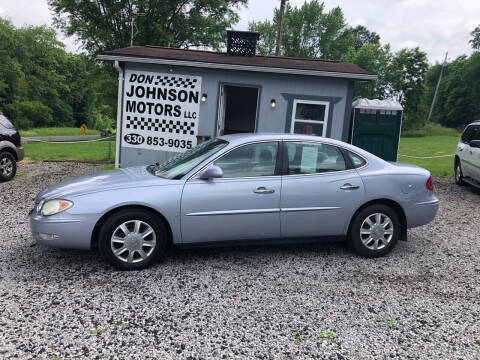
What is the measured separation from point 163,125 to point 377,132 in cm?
538

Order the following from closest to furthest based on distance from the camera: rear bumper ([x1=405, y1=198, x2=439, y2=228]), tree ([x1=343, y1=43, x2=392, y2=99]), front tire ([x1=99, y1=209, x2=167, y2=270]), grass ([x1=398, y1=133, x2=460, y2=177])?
front tire ([x1=99, y1=209, x2=167, y2=270])
rear bumper ([x1=405, y1=198, x2=439, y2=228])
grass ([x1=398, y1=133, x2=460, y2=177])
tree ([x1=343, y1=43, x2=392, y2=99])

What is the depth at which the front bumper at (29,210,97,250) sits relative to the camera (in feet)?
12.4

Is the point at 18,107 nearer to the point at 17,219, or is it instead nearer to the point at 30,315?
the point at 17,219

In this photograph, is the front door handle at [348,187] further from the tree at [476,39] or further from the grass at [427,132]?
the tree at [476,39]

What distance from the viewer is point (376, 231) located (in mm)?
4566

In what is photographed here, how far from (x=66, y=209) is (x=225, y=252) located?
1.91m

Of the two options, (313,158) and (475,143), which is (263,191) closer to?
(313,158)

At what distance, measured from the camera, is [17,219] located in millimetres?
5891

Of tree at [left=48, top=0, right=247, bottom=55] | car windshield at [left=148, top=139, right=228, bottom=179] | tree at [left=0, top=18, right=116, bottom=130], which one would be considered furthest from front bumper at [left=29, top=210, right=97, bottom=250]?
tree at [left=0, top=18, right=116, bottom=130]

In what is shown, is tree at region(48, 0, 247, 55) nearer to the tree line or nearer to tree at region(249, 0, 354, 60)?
the tree line

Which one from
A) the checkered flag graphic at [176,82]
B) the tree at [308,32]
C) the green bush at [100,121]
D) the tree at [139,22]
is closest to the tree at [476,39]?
the tree at [308,32]

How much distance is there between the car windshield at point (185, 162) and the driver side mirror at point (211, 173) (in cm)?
20

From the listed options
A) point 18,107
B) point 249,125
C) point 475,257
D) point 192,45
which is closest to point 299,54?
point 192,45

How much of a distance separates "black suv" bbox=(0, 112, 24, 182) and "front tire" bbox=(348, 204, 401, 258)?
8061 mm
